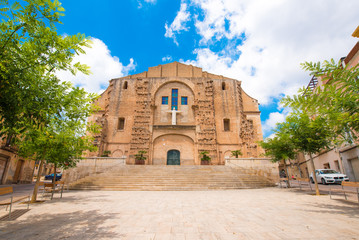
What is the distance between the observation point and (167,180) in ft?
45.9

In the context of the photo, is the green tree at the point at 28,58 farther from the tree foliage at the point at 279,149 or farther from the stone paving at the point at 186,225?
the tree foliage at the point at 279,149

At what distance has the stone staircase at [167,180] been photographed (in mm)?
12828

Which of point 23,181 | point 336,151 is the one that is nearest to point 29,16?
point 23,181

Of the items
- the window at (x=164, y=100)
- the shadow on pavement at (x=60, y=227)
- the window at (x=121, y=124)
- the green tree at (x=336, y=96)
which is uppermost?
the window at (x=164, y=100)

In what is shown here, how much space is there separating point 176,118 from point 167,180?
40.9 ft

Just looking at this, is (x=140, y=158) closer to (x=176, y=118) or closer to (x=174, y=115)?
(x=174, y=115)

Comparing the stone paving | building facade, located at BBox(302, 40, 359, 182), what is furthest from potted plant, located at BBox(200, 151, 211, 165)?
the stone paving

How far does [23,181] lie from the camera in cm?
2253

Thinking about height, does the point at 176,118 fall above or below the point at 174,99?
below

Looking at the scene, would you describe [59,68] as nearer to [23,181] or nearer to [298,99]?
[298,99]

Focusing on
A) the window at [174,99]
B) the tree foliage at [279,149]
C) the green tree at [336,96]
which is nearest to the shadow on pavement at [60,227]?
the green tree at [336,96]

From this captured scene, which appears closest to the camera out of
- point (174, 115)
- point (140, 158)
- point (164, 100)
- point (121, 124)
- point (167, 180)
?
point (167, 180)

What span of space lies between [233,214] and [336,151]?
24.4 metres

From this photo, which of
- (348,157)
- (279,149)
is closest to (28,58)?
(279,149)
